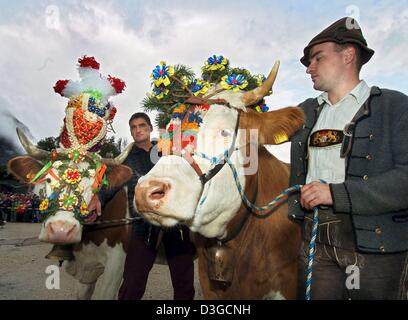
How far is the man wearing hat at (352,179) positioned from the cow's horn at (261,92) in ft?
1.00

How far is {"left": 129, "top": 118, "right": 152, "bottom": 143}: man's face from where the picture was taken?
4.98 meters

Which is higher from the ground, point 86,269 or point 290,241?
point 290,241

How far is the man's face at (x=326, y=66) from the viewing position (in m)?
2.46

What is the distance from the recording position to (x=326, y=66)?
2.48 m

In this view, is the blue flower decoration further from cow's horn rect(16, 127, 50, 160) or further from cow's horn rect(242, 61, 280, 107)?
cow's horn rect(16, 127, 50, 160)

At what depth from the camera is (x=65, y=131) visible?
4.45 meters

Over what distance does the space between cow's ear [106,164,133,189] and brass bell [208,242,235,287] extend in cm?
223

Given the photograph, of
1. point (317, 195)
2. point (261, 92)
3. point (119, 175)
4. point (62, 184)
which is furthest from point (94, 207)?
point (317, 195)

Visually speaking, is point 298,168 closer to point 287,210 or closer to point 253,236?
point 287,210

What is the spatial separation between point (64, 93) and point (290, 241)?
358cm

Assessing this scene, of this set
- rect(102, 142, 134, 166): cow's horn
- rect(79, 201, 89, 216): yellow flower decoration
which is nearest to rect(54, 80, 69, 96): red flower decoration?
rect(102, 142, 134, 166): cow's horn

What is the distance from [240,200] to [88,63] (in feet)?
11.1

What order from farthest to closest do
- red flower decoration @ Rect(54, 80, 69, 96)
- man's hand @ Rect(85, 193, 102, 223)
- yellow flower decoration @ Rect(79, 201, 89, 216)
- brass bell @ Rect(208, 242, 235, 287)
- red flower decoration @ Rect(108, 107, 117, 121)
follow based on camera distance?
red flower decoration @ Rect(108, 107, 117, 121), red flower decoration @ Rect(54, 80, 69, 96), man's hand @ Rect(85, 193, 102, 223), yellow flower decoration @ Rect(79, 201, 89, 216), brass bell @ Rect(208, 242, 235, 287)
